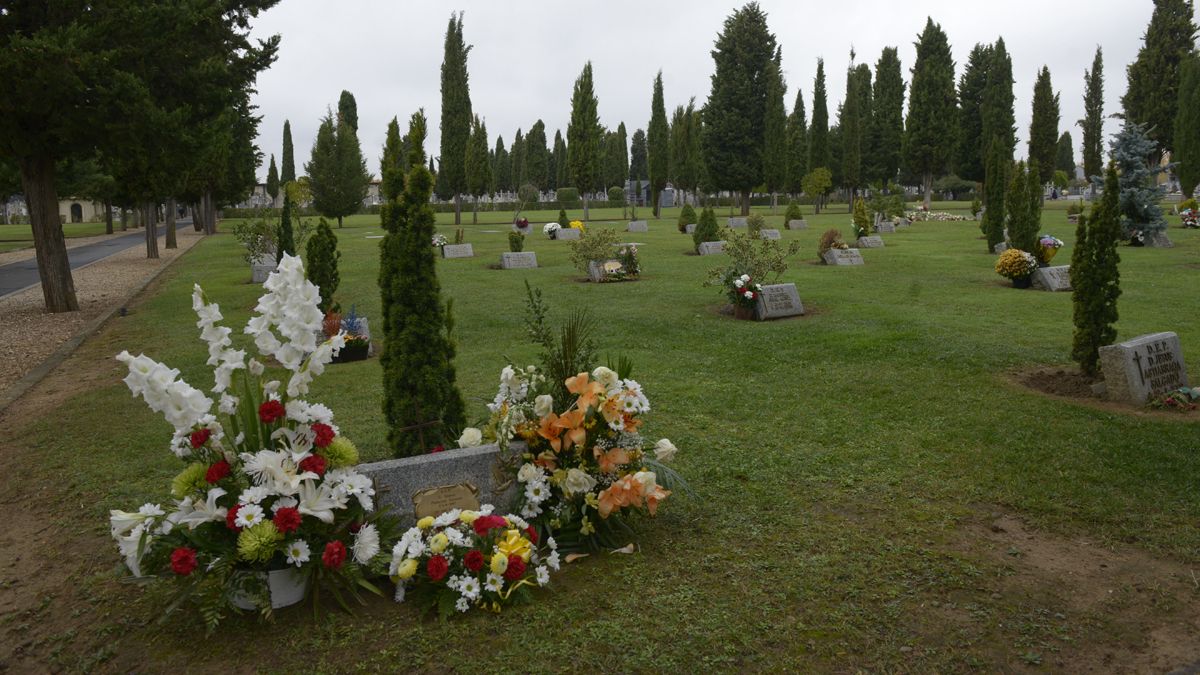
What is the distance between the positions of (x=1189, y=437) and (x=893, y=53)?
57.1 meters

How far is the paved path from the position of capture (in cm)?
2100

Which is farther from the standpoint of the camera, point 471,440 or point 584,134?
point 584,134

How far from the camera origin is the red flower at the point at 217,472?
389 cm

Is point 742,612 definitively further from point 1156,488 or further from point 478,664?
point 1156,488

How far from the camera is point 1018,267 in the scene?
1552 centimetres

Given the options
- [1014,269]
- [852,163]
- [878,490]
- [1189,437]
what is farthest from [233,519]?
[852,163]

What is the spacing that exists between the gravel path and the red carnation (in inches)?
319

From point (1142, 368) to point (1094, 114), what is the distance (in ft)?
229

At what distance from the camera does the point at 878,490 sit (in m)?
5.45

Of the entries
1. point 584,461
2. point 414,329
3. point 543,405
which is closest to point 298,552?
point 543,405

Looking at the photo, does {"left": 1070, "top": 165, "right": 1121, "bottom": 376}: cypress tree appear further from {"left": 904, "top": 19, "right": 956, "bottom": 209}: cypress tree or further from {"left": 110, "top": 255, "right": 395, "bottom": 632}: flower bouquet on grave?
{"left": 904, "top": 19, "right": 956, "bottom": 209}: cypress tree

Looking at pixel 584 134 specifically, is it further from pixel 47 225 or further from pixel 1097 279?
pixel 1097 279

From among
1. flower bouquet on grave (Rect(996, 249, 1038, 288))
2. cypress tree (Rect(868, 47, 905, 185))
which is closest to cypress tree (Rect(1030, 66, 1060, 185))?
cypress tree (Rect(868, 47, 905, 185))

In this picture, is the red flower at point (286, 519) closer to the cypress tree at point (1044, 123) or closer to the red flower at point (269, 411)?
the red flower at point (269, 411)
